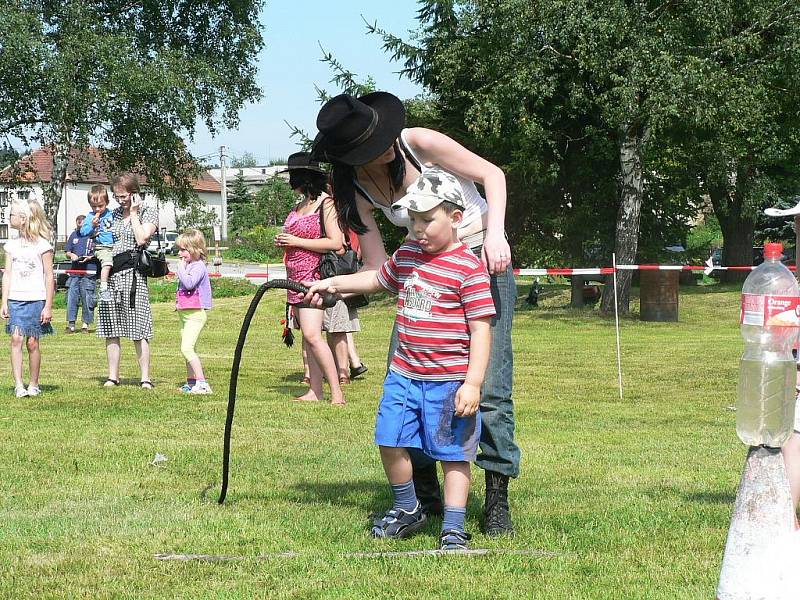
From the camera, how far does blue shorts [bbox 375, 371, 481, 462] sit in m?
4.79

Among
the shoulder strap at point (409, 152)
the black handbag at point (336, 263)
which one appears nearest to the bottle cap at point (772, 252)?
the shoulder strap at point (409, 152)

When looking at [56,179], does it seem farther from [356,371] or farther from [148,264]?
[148,264]

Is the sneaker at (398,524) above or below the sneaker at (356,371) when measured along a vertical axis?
above

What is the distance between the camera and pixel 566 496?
5.92 meters

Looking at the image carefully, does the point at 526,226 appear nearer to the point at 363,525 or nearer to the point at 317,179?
the point at 317,179

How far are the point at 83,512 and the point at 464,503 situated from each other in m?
2.03

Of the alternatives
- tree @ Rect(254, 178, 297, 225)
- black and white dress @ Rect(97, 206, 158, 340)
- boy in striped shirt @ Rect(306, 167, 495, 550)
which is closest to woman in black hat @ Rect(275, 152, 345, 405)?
black and white dress @ Rect(97, 206, 158, 340)

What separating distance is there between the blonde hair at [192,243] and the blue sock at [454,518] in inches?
256

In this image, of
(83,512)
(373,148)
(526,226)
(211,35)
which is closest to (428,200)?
(373,148)

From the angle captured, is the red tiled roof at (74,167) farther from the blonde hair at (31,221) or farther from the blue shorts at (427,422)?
the blue shorts at (427,422)

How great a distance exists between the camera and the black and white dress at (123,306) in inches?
417

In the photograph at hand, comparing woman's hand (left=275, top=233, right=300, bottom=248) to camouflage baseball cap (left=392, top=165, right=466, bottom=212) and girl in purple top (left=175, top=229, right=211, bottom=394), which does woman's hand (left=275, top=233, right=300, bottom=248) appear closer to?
girl in purple top (left=175, top=229, right=211, bottom=394)

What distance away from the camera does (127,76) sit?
3125 centimetres

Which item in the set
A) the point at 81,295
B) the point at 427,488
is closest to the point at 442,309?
the point at 427,488
